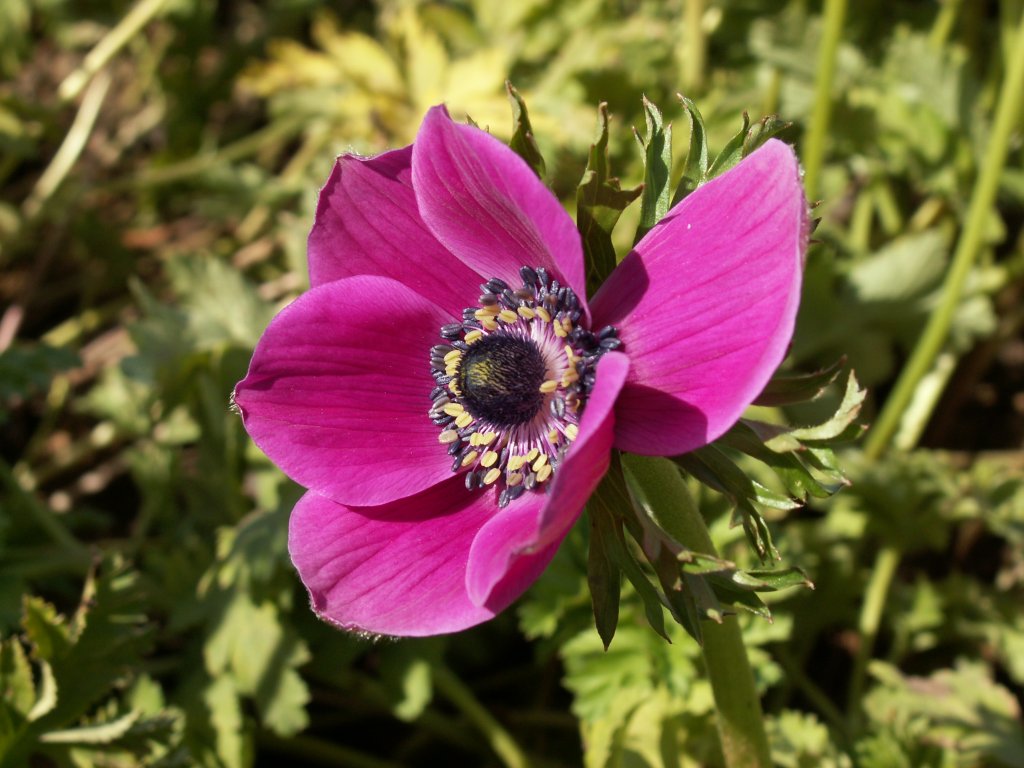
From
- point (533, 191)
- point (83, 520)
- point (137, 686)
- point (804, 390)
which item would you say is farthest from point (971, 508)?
point (83, 520)

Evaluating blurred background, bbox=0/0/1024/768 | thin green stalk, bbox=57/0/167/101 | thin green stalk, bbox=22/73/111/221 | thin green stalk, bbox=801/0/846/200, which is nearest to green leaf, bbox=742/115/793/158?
blurred background, bbox=0/0/1024/768

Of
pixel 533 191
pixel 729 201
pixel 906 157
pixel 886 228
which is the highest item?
pixel 533 191

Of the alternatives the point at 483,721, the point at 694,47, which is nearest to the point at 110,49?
the point at 694,47

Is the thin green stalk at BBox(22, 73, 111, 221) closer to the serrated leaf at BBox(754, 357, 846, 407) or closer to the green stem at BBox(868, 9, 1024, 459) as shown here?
the green stem at BBox(868, 9, 1024, 459)

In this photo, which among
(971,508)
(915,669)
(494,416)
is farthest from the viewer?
(915,669)

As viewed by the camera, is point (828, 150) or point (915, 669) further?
point (828, 150)

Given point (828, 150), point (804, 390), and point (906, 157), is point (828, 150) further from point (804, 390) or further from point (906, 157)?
Answer: point (804, 390)
